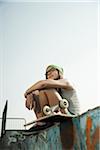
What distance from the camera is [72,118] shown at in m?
0.92

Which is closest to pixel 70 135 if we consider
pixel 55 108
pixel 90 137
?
pixel 90 137

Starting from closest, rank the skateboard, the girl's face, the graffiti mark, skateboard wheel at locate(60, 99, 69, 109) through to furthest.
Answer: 1. the graffiti mark
2. the skateboard
3. skateboard wheel at locate(60, 99, 69, 109)
4. the girl's face

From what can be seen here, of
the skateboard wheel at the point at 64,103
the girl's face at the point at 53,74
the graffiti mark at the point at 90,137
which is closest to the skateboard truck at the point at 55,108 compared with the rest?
the skateboard wheel at the point at 64,103

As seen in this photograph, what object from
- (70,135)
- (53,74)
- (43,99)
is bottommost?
(70,135)

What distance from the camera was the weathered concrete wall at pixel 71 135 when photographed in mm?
775

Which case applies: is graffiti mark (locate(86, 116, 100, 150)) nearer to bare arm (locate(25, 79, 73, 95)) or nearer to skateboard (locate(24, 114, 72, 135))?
skateboard (locate(24, 114, 72, 135))

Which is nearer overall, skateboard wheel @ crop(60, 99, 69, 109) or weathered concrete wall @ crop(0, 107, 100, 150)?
weathered concrete wall @ crop(0, 107, 100, 150)

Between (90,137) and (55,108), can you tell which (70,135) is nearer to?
(90,137)

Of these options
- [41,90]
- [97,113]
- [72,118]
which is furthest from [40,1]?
[97,113]

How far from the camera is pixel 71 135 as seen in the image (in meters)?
0.91

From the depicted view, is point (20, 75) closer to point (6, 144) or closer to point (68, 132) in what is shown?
point (6, 144)

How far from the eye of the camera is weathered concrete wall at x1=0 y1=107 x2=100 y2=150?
78 centimetres

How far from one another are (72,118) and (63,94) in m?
0.31

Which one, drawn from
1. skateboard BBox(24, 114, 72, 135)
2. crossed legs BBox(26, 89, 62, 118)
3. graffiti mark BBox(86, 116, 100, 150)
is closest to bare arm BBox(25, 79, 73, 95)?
crossed legs BBox(26, 89, 62, 118)
